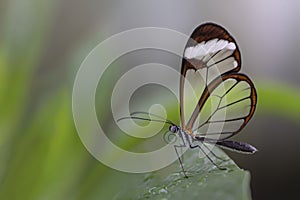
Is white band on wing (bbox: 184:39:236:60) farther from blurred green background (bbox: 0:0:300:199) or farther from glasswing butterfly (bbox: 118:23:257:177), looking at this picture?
blurred green background (bbox: 0:0:300:199)

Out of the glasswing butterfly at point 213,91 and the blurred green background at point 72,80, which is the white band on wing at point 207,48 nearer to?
the glasswing butterfly at point 213,91

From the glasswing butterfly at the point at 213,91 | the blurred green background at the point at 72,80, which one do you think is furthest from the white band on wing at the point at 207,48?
the blurred green background at the point at 72,80

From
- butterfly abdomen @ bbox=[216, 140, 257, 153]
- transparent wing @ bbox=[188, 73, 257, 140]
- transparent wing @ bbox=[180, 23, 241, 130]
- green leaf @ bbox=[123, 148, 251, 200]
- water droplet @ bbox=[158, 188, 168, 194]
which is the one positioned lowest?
butterfly abdomen @ bbox=[216, 140, 257, 153]

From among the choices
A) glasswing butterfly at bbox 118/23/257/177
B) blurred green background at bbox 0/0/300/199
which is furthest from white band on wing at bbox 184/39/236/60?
blurred green background at bbox 0/0/300/199

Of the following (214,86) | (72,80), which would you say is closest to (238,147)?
(214,86)

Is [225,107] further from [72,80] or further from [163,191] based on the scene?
[72,80]

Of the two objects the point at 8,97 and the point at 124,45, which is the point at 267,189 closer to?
the point at 124,45
